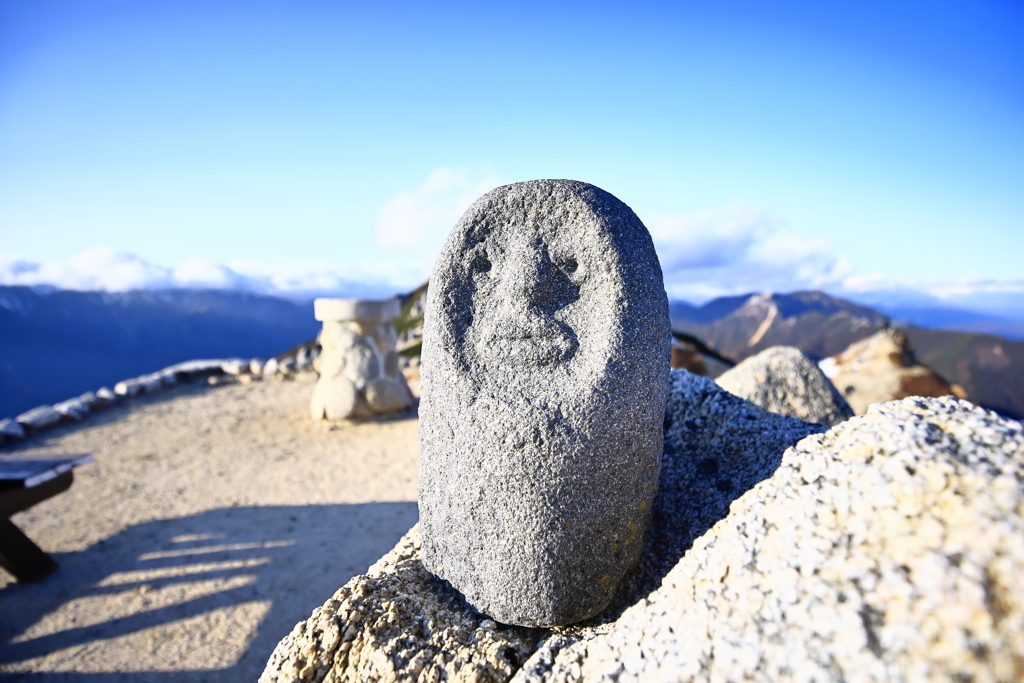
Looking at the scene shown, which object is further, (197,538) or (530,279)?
(197,538)

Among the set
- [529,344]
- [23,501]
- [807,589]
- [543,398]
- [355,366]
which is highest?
[529,344]

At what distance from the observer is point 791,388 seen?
386 centimetres

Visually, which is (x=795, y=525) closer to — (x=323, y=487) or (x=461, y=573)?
(x=461, y=573)

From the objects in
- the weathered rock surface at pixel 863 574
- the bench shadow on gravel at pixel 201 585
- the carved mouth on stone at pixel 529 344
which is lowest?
the bench shadow on gravel at pixel 201 585

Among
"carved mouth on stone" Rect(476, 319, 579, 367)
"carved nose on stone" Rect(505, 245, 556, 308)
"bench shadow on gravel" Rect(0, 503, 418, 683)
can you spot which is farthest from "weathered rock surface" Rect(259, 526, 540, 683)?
"bench shadow on gravel" Rect(0, 503, 418, 683)

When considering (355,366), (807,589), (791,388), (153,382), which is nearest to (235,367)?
(153,382)

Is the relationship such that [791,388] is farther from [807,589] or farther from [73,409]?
[73,409]

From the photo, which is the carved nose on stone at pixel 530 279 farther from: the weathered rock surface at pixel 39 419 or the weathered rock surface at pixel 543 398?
the weathered rock surface at pixel 39 419

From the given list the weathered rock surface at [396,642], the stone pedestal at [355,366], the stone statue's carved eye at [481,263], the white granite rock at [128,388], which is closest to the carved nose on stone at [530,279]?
the stone statue's carved eye at [481,263]

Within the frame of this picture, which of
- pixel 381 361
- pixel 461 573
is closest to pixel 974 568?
pixel 461 573

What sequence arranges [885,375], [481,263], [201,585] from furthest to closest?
1. [885,375]
2. [201,585]
3. [481,263]

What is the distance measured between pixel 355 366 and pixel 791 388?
5606mm

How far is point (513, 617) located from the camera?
6.29 feet

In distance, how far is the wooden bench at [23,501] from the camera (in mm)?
4172
